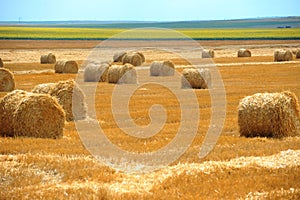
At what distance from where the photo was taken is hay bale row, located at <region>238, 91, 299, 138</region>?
49.6ft

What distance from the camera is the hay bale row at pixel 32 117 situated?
49.1 ft

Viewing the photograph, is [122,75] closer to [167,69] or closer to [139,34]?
[167,69]

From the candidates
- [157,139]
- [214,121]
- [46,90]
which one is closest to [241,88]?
[214,121]

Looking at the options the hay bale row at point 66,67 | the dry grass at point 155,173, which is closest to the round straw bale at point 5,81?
the hay bale row at point 66,67

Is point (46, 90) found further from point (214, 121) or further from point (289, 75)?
point (289, 75)

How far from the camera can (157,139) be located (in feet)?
49.3

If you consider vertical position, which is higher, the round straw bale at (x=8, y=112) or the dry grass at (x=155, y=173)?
the round straw bale at (x=8, y=112)

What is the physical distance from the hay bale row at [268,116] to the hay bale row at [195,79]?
12508mm

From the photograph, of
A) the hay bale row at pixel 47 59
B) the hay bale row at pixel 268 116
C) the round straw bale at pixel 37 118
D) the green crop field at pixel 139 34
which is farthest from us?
the green crop field at pixel 139 34

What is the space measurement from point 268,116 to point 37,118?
6177mm

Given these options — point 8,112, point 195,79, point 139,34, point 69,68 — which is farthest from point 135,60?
point 139,34

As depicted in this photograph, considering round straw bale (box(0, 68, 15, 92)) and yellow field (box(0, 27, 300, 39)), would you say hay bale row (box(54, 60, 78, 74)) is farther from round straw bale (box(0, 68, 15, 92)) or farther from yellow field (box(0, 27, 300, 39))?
yellow field (box(0, 27, 300, 39))

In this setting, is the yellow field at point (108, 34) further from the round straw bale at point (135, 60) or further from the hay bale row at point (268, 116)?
the hay bale row at point (268, 116)

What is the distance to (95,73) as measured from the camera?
32031 millimetres
